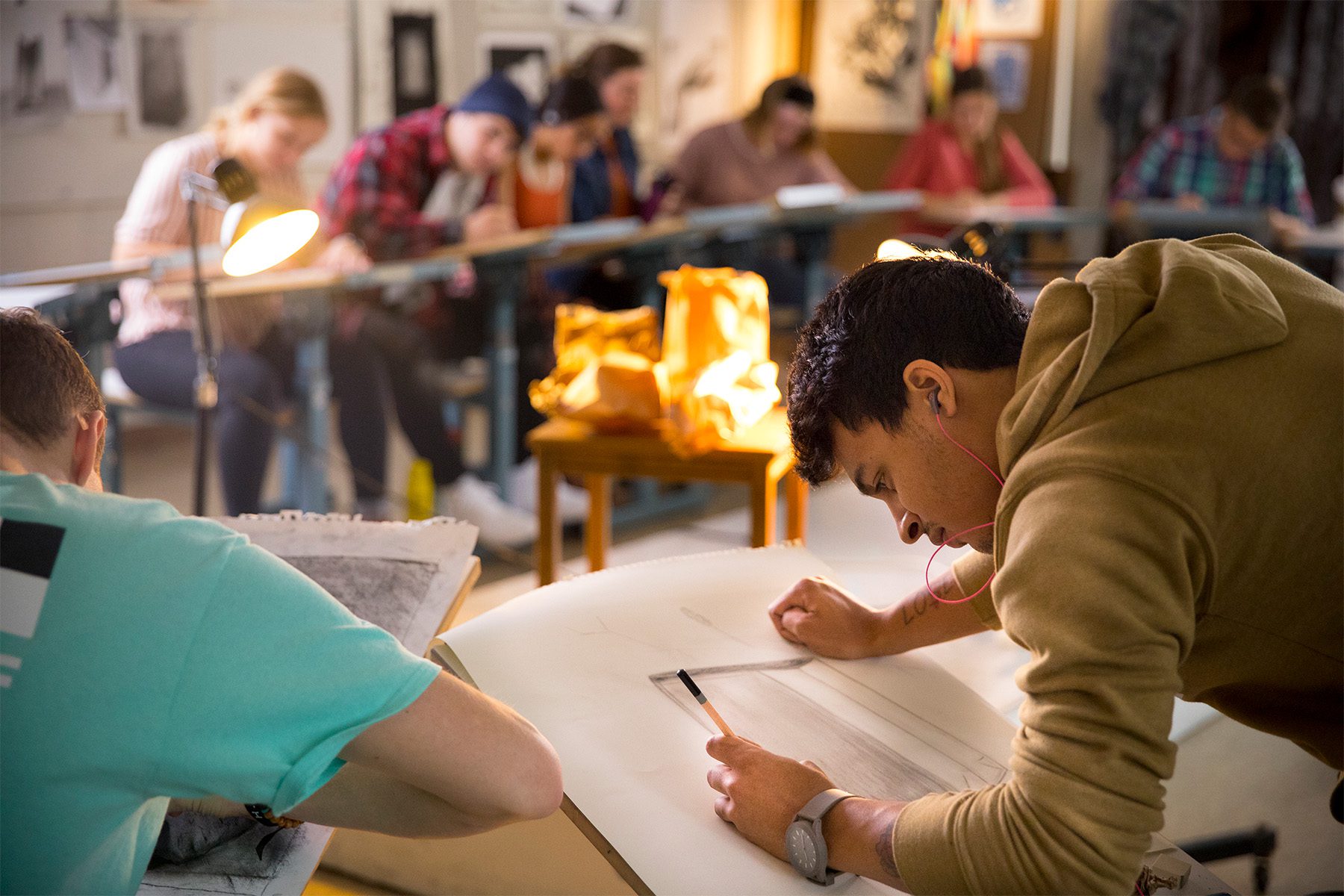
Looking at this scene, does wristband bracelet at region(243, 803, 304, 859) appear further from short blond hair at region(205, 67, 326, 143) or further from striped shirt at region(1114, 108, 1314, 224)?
striped shirt at region(1114, 108, 1314, 224)

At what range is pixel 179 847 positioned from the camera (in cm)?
95

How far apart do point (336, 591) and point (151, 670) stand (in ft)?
1.51

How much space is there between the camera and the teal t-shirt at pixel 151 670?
714 mm

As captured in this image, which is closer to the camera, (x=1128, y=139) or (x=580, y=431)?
(x=580, y=431)

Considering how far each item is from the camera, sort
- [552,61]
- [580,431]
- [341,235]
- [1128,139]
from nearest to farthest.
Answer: [580,431] → [341,235] → [552,61] → [1128,139]

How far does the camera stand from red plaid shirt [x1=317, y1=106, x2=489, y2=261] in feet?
10.5

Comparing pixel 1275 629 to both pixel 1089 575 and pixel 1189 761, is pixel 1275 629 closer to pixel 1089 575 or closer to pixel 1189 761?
pixel 1089 575

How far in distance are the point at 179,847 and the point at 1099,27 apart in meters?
6.42

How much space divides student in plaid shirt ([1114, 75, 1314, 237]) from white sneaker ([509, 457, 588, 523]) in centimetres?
262

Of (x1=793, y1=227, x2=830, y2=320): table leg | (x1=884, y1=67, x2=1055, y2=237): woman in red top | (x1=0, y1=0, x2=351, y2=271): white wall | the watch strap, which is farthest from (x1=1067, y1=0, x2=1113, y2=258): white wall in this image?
the watch strap

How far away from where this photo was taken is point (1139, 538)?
0.79 m

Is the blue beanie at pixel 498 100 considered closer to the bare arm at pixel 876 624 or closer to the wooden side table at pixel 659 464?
the wooden side table at pixel 659 464

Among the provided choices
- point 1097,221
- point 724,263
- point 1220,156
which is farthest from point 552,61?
point 1220,156

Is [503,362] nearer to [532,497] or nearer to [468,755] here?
[532,497]
